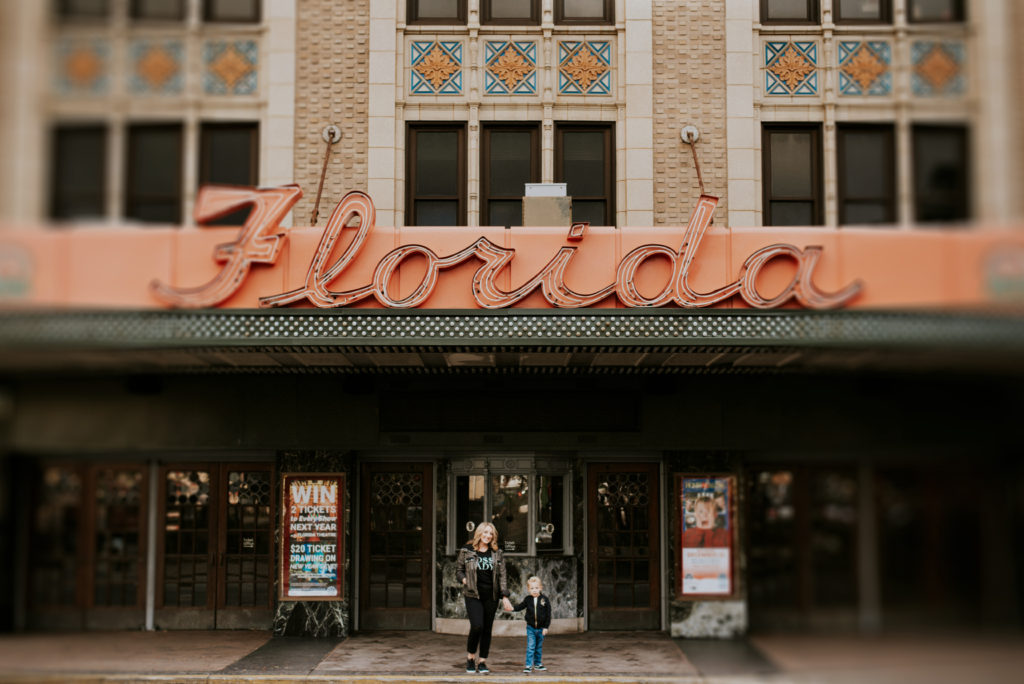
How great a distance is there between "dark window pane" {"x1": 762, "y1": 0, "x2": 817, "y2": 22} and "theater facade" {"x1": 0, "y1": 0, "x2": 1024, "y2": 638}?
0.05 metres

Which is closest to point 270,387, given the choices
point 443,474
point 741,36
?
point 443,474

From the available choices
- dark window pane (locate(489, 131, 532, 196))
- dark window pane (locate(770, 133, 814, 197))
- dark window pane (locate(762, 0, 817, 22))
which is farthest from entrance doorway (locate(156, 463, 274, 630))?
dark window pane (locate(762, 0, 817, 22))

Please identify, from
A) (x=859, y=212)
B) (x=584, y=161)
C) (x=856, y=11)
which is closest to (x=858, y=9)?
(x=856, y=11)

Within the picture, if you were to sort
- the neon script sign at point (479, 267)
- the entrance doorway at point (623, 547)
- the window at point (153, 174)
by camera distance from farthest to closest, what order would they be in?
the entrance doorway at point (623, 547), the neon script sign at point (479, 267), the window at point (153, 174)

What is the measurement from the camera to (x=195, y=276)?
10.2m

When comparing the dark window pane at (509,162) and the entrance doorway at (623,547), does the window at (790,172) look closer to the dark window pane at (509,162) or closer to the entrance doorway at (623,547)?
the dark window pane at (509,162)

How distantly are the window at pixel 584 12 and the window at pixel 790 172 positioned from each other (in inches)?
122

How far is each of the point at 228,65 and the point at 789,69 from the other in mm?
11910

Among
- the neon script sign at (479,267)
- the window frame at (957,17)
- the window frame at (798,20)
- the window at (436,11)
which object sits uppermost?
the window at (436,11)

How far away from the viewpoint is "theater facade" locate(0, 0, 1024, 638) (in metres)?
2.43

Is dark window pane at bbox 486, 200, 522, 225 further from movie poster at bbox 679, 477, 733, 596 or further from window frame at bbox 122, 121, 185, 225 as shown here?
window frame at bbox 122, 121, 185, 225

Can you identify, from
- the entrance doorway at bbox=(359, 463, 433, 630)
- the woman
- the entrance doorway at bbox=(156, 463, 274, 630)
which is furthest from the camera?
the entrance doorway at bbox=(359, 463, 433, 630)

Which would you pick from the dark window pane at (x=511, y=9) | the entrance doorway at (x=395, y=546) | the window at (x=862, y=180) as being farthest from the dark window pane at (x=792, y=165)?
the entrance doorway at (x=395, y=546)

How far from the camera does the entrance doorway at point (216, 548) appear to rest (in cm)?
1495
